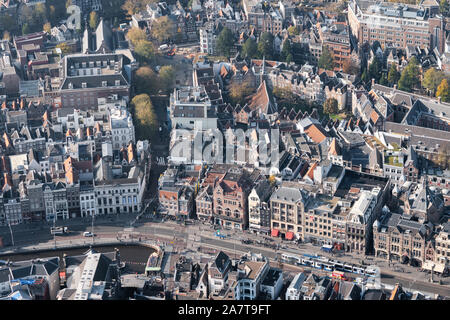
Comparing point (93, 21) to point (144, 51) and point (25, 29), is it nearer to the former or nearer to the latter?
point (25, 29)

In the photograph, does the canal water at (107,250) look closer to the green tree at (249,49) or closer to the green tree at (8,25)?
the green tree at (249,49)

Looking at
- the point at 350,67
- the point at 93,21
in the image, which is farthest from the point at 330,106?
the point at 93,21

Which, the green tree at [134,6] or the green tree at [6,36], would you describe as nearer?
the green tree at [6,36]

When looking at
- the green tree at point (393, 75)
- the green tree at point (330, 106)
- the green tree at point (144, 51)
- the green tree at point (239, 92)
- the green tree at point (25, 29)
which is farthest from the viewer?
the green tree at point (25, 29)

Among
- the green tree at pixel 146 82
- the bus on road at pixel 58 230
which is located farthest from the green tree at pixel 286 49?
the bus on road at pixel 58 230

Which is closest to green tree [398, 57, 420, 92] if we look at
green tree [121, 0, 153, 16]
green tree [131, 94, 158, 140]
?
green tree [131, 94, 158, 140]

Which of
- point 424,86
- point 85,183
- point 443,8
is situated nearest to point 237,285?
point 85,183

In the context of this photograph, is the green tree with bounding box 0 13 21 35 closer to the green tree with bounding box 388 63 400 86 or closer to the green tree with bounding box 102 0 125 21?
the green tree with bounding box 102 0 125 21
